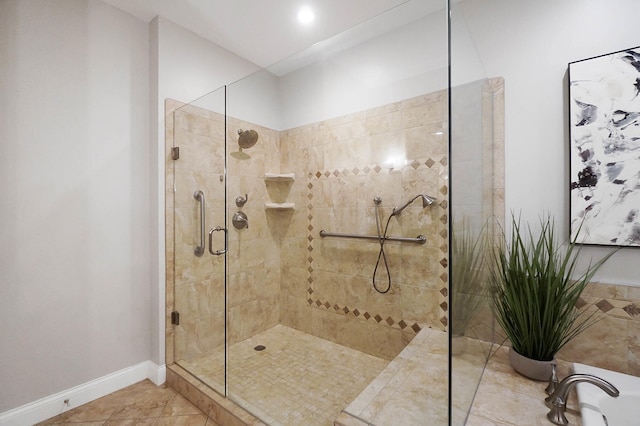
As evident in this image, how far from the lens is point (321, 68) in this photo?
5.57 ft

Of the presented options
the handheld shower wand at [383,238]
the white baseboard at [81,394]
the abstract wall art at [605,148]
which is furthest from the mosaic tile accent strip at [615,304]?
the white baseboard at [81,394]

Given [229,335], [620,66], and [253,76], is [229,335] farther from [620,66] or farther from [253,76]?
[620,66]

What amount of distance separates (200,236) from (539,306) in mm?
1973

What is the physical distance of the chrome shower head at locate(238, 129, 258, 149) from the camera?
1771mm

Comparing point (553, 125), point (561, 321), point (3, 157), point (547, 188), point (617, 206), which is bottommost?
point (561, 321)

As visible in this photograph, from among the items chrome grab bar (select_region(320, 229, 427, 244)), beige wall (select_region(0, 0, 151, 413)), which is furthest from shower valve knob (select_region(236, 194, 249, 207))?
beige wall (select_region(0, 0, 151, 413))

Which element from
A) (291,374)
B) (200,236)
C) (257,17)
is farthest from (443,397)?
(257,17)

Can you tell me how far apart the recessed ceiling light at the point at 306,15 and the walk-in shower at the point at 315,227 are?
456mm

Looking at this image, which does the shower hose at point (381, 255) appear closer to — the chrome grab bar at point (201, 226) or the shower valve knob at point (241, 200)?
Result: the shower valve knob at point (241, 200)

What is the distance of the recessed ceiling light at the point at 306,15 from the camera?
1875 mm

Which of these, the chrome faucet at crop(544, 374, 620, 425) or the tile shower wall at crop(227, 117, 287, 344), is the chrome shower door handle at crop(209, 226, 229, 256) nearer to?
the tile shower wall at crop(227, 117, 287, 344)

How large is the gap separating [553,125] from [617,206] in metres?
0.51

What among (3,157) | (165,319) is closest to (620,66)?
(165,319)

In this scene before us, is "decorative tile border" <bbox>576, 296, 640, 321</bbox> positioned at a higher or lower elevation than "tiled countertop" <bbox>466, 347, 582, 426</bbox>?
higher
